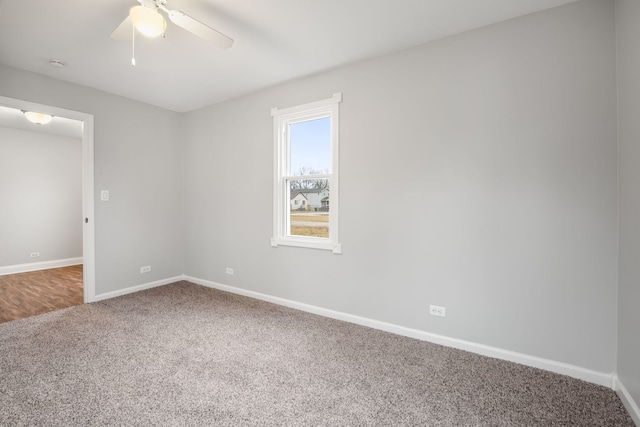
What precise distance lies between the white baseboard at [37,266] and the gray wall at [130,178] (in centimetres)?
300

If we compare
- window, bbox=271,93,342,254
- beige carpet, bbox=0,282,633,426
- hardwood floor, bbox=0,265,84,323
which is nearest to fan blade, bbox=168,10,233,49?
window, bbox=271,93,342,254

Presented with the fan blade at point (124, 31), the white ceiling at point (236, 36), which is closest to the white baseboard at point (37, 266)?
the white ceiling at point (236, 36)

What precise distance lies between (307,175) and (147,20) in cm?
198

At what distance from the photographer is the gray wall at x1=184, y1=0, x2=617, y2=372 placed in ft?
6.68

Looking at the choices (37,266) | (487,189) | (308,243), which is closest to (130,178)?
(308,243)

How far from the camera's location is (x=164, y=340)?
2.66 m

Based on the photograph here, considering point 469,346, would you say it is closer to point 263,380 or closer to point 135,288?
point 263,380

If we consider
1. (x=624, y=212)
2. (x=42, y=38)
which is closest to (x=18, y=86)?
(x=42, y=38)

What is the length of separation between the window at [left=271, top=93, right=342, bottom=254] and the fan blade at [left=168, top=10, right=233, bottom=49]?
129 cm

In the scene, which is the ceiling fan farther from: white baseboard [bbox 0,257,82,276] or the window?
white baseboard [bbox 0,257,82,276]

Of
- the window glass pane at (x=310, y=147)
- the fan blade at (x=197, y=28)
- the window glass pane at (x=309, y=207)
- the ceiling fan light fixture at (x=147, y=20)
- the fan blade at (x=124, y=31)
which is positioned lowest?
the window glass pane at (x=309, y=207)

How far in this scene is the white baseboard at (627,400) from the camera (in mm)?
1660

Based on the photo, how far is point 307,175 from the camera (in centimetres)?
343

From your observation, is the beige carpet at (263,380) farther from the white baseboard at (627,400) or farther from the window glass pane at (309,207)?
the window glass pane at (309,207)
